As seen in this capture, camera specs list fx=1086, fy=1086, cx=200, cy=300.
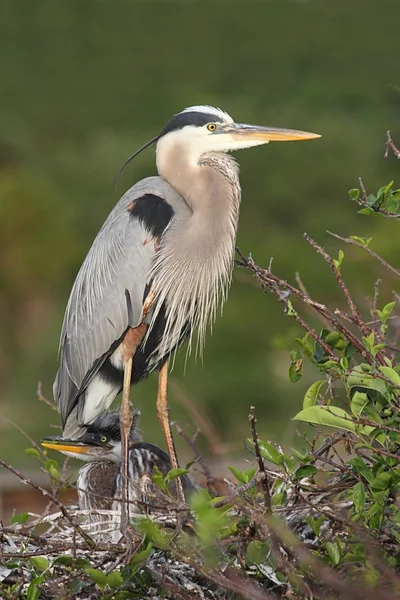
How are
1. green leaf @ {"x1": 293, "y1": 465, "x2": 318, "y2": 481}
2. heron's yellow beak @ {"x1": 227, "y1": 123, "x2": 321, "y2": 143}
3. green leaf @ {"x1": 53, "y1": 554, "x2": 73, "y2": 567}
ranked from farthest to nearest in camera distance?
heron's yellow beak @ {"x1": 227, "y1": 123, "x2": 321, "y2": 143}, green leaf @ {"x1": 53, "y1": 554, "x2": 73, "y2": 567}, green leaf @ {"x1": 293, "y1": 465, "x2": 318, "y2": 481}

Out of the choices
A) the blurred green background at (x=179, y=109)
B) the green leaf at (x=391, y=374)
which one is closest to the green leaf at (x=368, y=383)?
the green leaf at (x=391, y=374)

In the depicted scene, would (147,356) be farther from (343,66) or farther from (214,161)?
(343,66)

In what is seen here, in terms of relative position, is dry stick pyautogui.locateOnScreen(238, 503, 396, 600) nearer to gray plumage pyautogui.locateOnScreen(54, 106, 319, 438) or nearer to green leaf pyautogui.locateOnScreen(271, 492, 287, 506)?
green leaf pyautogui.locateOnScreen(271, 492, 287, 506)

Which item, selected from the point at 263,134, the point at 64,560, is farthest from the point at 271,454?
the point at 263,134

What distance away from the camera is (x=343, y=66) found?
59.5 feet

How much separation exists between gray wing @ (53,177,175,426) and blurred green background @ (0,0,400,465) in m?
9.55

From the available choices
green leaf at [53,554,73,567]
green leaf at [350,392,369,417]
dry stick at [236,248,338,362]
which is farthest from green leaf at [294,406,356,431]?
green leaf at [53,554,73,567]

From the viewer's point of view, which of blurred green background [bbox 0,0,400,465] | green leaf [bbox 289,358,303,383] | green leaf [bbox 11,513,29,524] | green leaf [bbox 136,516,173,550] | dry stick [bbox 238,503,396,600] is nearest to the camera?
dry stick [bbox 238,503,396,600]

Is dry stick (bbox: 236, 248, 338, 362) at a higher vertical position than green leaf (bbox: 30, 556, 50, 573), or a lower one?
higher

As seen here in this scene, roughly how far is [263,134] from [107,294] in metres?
0.67

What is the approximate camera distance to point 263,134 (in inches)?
125

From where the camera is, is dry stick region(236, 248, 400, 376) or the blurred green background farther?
the blurred green background

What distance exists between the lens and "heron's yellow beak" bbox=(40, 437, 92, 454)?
11.1 ft

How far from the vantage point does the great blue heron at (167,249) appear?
3.22 meters
